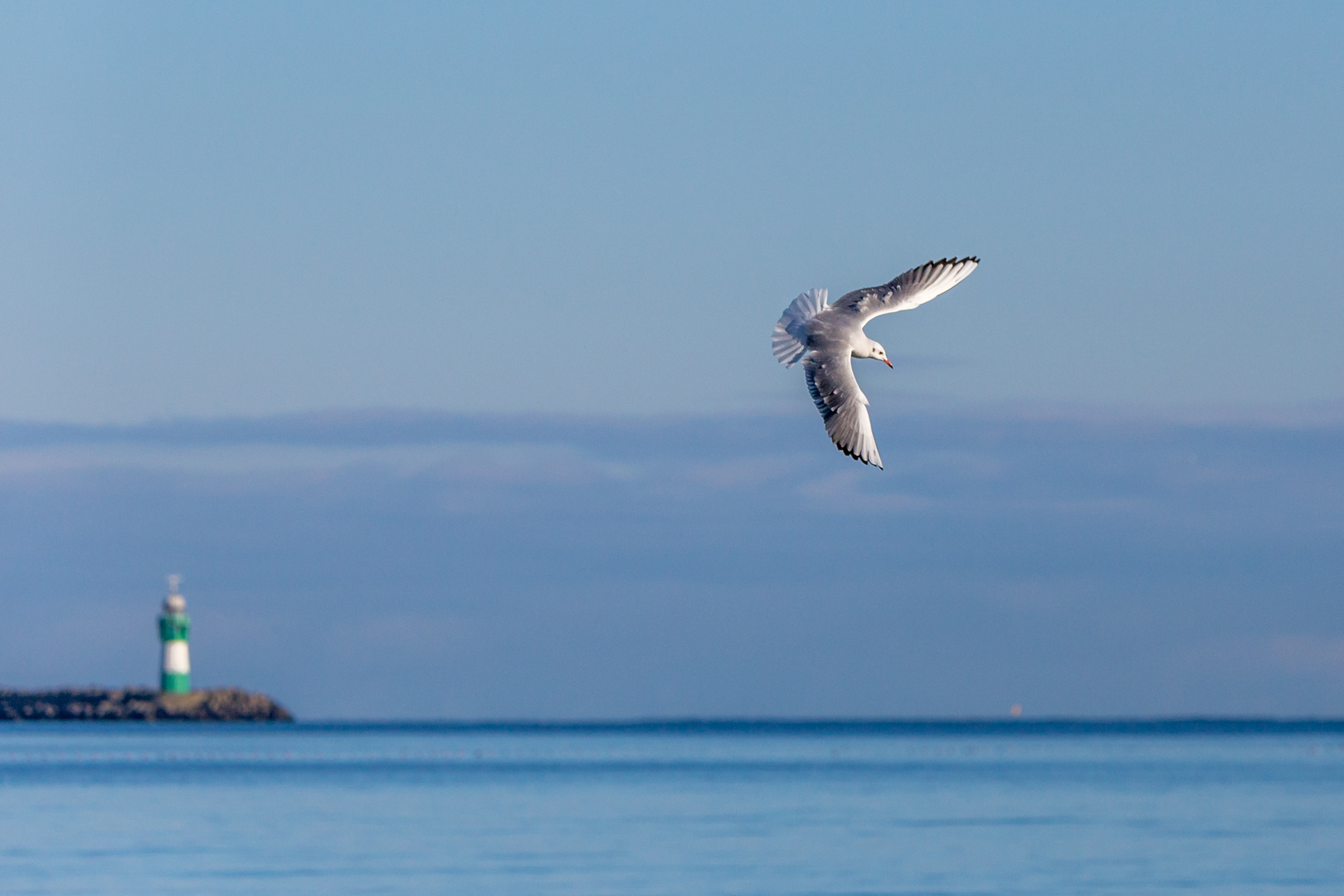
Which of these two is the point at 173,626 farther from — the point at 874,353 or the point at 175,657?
the point at 874,353

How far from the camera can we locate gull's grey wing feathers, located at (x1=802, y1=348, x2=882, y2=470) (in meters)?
12.6

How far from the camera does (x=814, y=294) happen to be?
46.0ft

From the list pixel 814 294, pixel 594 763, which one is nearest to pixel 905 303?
pixel 814 294

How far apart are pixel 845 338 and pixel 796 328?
1.68 ft

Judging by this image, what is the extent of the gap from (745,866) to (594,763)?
8429 centimetres

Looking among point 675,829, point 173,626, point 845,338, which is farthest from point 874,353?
point 173,626

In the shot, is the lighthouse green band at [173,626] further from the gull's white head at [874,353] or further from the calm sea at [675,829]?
the gull's white head at [874,353]

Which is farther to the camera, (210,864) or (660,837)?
(660,837)

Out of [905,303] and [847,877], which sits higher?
[905,303]

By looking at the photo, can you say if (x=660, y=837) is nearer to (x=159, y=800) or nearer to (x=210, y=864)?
(x=210, y=864)

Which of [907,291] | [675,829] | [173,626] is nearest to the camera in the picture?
[907,291]

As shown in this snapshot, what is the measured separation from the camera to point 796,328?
13.6 m

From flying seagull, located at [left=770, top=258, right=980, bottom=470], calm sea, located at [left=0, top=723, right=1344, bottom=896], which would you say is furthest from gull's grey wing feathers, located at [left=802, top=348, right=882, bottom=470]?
calm sea, located at [left=0, top=723, right=1344, bottom=896]

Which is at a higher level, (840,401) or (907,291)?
(907,291)
